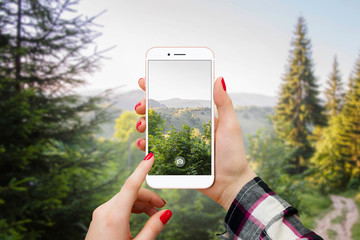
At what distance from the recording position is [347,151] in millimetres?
3932

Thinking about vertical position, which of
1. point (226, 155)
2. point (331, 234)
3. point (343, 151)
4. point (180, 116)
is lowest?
point (331, 234)

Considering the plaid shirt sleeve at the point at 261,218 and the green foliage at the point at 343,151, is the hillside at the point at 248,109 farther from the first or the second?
the plaid shirt sleeve at the point at 261,218

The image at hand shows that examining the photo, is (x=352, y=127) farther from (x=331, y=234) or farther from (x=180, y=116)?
(x=180, y=116)

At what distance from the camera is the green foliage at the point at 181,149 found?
795 mm

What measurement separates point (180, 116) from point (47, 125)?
7.98ft

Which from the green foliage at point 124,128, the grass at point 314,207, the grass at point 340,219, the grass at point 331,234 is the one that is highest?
the green foliage at point 124,128

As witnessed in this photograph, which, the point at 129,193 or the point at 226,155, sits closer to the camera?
the point at 129,193

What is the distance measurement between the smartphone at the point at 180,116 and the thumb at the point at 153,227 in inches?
8.9

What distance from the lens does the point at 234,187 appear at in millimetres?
773

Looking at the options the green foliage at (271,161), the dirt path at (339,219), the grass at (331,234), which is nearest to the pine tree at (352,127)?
the dirt path at (339,219)

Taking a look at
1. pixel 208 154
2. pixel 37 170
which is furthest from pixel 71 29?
pixel 208 154

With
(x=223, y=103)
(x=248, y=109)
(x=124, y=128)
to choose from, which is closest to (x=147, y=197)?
(x=223, y=103)

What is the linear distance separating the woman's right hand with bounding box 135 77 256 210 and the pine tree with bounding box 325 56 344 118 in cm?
413

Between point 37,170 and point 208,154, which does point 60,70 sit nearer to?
point 37,170
